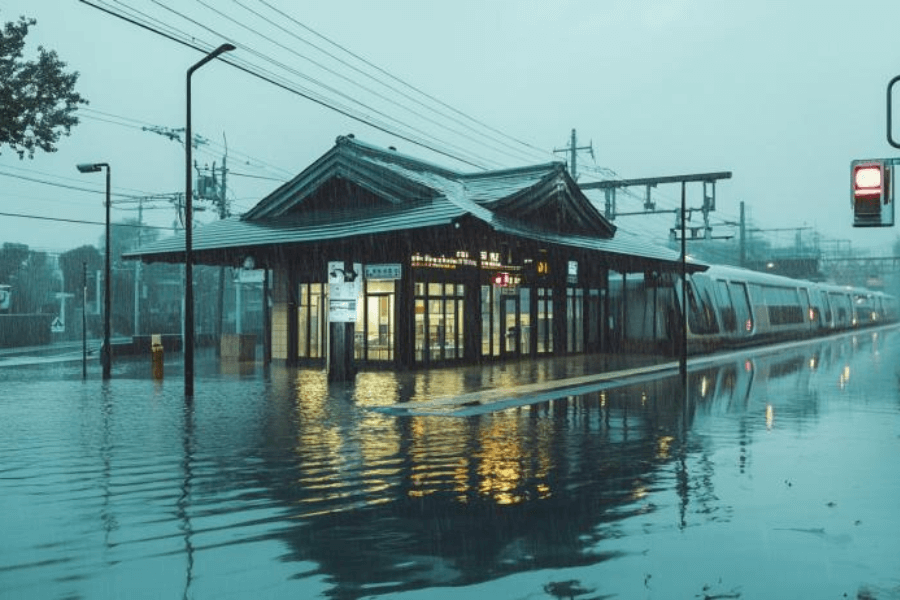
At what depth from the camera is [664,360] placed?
3341 cm

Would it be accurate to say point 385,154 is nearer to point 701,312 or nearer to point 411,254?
point 411,254

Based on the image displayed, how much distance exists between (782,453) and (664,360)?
857 inches

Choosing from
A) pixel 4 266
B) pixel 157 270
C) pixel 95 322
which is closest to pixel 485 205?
pixel 95 322

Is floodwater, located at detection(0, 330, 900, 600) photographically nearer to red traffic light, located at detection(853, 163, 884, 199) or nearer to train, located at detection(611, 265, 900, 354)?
red traffic light, located at detection(853, 163, 884, 199)

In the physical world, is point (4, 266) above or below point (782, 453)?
above

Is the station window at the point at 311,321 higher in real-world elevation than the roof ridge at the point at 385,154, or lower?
lower

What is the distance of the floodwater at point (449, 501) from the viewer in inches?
249

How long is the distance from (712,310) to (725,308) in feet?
6.53

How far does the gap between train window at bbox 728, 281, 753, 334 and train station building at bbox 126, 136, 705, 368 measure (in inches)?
278

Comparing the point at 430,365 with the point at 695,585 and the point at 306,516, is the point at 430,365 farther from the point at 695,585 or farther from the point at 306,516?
the point at 695,585

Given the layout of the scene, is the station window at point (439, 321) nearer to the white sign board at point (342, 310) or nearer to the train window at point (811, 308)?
the white sign board at point (342, 310)

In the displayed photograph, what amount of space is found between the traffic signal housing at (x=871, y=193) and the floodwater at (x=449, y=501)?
3.36 metres

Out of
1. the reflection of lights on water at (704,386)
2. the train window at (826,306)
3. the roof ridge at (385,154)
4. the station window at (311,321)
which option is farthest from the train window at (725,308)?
the train window at (826,306)

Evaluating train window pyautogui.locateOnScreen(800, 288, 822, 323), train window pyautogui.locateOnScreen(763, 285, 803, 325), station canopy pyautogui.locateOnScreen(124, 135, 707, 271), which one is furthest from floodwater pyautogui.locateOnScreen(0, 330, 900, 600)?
train window pyautogui.locateOnScreen(800, 288, 822, 323)
